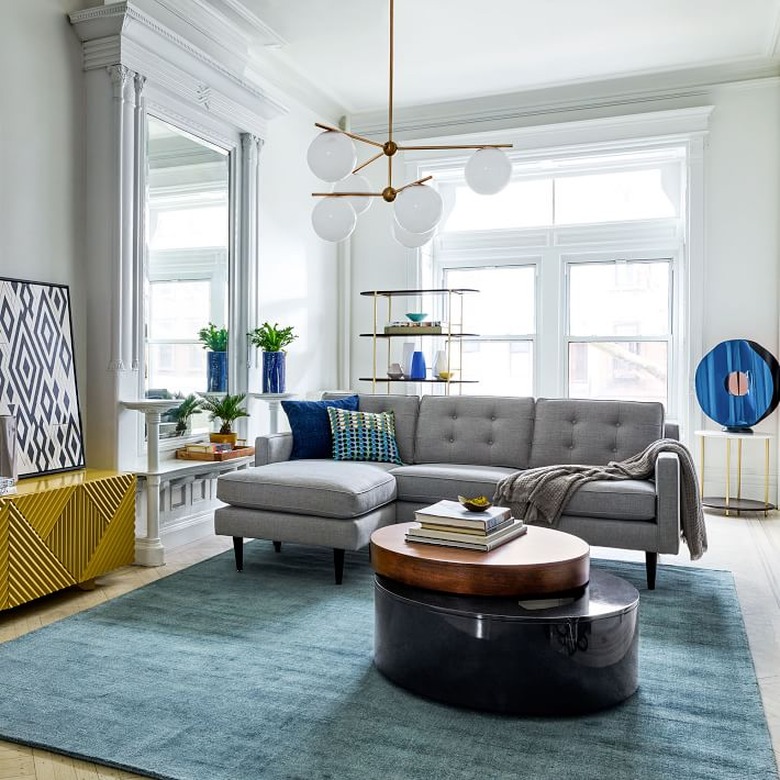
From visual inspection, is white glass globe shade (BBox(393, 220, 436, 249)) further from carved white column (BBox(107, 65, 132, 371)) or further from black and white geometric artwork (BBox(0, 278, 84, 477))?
black and white geometric artwork (BBox(0, 278, 84, 477))

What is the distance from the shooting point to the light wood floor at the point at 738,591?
188cm

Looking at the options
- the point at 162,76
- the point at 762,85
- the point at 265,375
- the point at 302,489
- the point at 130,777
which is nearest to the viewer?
the point at 130,777

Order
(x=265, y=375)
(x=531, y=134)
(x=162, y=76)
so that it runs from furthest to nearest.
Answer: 1. (x=531, y=134)
2. (x=265, y=375)
3. (x=162, y=76)

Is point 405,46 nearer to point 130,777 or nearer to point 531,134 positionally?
point 531,134

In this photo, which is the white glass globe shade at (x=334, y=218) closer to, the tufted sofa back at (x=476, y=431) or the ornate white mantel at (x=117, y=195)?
the ornate white mantel at (x=117, y=195)

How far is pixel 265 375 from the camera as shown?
4918 millimetres

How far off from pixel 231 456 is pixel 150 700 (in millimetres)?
2212

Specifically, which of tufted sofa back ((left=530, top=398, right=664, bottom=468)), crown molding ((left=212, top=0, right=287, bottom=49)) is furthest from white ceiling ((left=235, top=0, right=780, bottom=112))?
tufted sofa back ((left=530, top=398, right=664, bottom=468))

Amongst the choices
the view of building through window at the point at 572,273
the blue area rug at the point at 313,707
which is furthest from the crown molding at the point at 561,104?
the blue area rug at the point at 313,707

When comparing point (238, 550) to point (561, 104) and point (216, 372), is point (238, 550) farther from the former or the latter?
point (561, 104)

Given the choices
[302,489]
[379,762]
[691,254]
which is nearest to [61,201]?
[302,489]

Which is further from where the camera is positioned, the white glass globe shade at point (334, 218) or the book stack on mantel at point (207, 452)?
the book stack on mantel at point (207, 452)

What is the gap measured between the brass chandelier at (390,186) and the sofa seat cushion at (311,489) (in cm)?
112

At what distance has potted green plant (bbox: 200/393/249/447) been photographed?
451 centimetres
